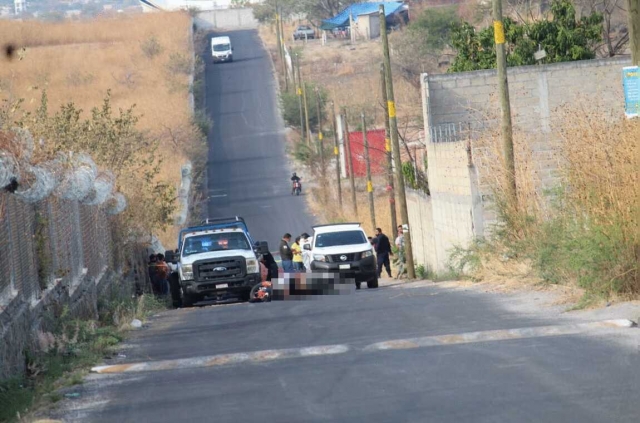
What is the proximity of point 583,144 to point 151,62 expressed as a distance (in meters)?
81.9

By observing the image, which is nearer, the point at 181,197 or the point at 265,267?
the point at 265,267

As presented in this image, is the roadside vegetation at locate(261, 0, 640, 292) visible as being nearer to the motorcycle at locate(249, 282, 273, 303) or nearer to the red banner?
the motorcycle at locate(249, 282, 273, 303)

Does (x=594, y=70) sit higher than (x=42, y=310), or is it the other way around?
(x=594, y=70)

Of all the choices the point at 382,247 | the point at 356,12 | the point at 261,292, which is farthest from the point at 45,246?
the point at 356,12

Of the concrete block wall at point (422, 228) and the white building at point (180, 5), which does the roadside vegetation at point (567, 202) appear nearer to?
the concrete block wall at point (422, 228)

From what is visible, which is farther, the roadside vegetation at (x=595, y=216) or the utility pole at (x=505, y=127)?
the utility pole at (x=505, y=127)

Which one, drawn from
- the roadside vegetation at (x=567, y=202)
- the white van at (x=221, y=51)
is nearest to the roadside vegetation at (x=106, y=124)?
the white van at (x=221, y=51)

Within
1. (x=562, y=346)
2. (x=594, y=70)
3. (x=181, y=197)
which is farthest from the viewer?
(x=181, y=197)

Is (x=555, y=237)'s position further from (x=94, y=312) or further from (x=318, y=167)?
(x=318, y=167)

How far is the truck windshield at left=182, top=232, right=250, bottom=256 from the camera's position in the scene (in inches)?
1077

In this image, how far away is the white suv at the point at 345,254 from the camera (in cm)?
3036

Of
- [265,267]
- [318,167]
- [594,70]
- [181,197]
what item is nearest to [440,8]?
[318,167]

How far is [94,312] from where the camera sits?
18.8 meters

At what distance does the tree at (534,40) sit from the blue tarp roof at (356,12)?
192ft
